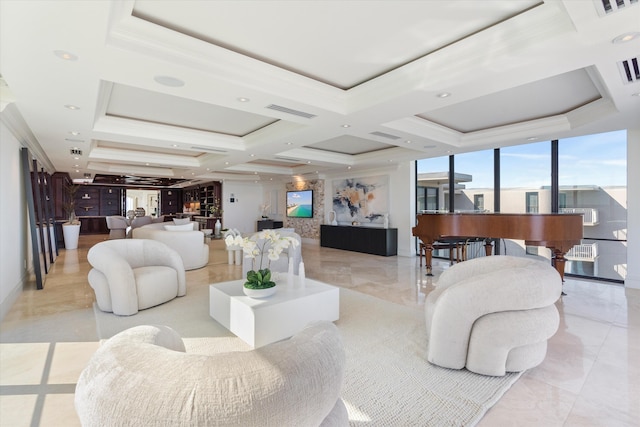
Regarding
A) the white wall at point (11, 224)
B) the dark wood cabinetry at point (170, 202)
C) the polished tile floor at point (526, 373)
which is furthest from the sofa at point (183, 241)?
the dark wood cabinetry at point (170, 202)

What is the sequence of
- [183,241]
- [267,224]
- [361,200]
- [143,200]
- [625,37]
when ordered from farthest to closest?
[143,200], [267,224], [361,200], [183,241], [625,37]

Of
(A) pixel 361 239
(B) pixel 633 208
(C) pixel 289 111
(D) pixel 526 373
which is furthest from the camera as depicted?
(A) pixel 361 239

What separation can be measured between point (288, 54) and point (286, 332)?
2.64 metres

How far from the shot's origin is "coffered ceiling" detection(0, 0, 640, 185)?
2320mm

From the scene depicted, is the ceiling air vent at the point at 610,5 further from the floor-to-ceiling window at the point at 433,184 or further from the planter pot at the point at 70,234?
the planter pot at the point at 70,234

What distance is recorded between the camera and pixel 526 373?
2.49 m

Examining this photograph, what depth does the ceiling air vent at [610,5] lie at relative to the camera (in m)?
2.00

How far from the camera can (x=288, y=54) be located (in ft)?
10.0

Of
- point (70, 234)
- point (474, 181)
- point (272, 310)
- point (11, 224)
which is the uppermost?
point (474, 181)

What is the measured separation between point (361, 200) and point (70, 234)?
8250 millimetres

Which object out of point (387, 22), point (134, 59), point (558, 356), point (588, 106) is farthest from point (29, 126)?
point (588, 106)

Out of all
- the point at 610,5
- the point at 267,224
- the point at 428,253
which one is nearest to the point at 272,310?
the point at 610,5

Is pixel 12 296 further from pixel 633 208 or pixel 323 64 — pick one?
pixel 633 208

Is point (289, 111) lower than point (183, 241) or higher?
higher
